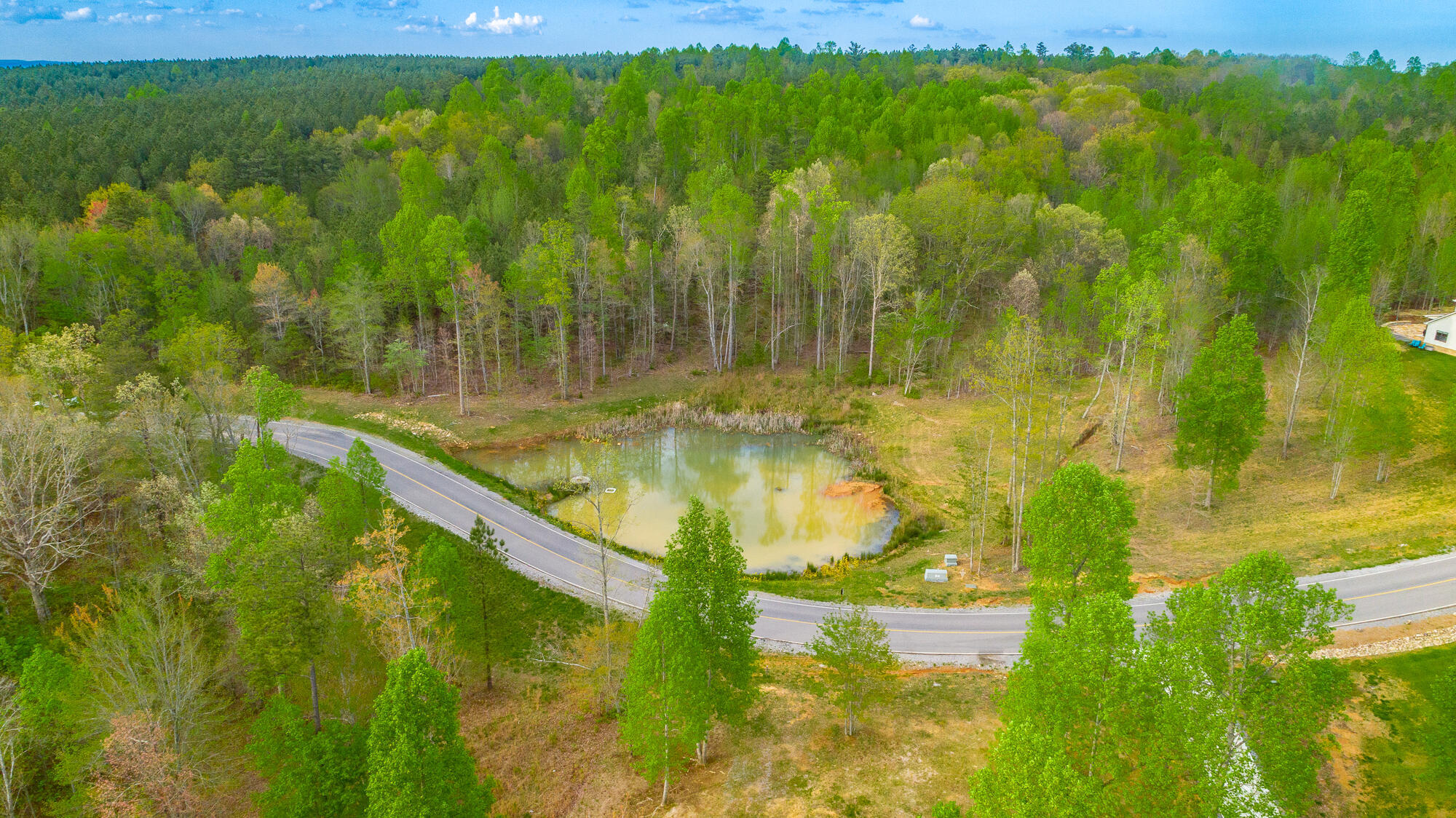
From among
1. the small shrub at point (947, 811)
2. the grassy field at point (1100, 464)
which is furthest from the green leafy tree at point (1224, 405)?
the small shrub at point (947, 811)

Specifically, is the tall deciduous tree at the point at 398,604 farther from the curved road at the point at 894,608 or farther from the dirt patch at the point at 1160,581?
the dirt patch at the point at 1160,581

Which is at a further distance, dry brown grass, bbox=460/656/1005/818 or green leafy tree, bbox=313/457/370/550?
green leafy tree, bbox=313/457/370/550

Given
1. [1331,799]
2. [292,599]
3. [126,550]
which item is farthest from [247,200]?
[1331,799]

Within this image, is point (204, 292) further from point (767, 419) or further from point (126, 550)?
point (767, 419)

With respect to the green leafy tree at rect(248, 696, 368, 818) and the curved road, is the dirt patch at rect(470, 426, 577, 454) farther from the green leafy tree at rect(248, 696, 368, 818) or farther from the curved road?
the green leafy tree at rect(248, 696, 368, 818)

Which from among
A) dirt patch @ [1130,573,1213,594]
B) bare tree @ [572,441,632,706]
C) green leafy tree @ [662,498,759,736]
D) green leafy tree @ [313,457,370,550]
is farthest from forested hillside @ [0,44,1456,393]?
green leafy tree @ [662,498,759,736]

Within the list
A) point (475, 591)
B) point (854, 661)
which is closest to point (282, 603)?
point (475, 591)

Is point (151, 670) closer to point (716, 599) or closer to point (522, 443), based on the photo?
point (716, 599)

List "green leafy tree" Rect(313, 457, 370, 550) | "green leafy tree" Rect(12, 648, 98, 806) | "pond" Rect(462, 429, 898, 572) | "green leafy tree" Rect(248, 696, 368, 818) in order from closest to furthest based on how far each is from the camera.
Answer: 1. "green leafy tree" Rect(248, 696, 368, 818)
2. "green leafy tree" Rect(12, 648, 98, 806)
3. "green leafy tree" Rect(313, 457, 370, 550)
4. "pond" Rect(462, 429, 898, 572)

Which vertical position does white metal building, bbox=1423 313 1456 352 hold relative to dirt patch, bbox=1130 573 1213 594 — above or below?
above
